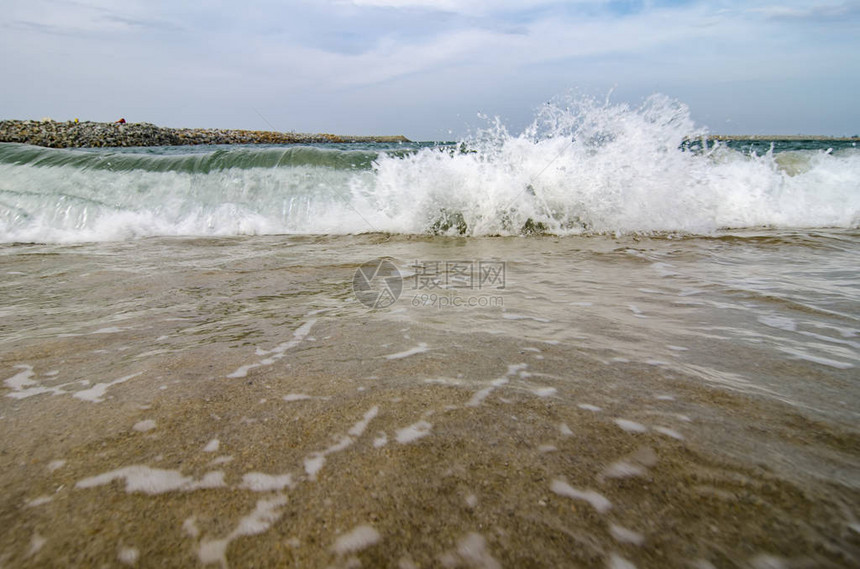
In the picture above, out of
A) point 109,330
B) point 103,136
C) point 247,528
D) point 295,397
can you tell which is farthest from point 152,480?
point 103,136

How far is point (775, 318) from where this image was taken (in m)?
2.21

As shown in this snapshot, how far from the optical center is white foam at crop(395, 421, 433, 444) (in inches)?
47.9

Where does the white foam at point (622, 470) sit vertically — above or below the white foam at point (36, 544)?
above

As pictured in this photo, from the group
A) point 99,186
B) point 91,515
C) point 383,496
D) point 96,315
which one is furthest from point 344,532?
point 99,186

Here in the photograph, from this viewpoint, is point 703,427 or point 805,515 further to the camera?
point 703,427

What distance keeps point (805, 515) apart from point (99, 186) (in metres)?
9.28

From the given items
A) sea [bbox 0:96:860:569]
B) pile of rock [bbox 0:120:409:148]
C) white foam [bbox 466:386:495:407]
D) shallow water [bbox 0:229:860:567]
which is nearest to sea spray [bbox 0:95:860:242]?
sea [bbox 0:96:860:569]

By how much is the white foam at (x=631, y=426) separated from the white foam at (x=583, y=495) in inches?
11.6

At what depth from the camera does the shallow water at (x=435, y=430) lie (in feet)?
2.89

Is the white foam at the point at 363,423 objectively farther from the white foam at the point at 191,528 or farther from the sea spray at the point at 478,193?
the sea spray at the point at 478,193

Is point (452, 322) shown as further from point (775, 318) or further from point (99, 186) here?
point (99, 186)
